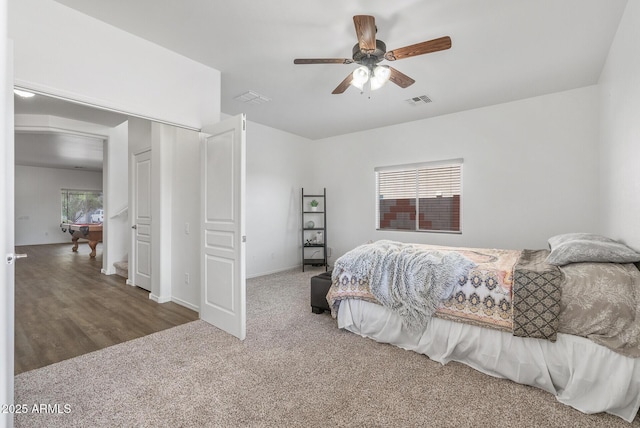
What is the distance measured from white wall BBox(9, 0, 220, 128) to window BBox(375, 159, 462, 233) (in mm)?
3336

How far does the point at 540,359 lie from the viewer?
6.52ft

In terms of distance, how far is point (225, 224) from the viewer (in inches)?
113

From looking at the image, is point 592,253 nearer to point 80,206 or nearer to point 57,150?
point 57,150

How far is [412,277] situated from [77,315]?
11.8 ft

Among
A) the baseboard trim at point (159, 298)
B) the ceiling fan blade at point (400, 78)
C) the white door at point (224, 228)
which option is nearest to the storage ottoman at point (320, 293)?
the white door at point (224, 228)

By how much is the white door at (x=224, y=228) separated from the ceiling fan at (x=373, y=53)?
1.02 m

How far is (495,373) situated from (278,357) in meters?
1.65

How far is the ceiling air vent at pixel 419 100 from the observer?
13.0 feet

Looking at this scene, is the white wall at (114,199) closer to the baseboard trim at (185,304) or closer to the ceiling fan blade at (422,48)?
the baseboard trim at (185,304)

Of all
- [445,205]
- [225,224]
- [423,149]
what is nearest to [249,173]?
[225,224]

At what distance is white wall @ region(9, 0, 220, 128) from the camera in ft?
6.75

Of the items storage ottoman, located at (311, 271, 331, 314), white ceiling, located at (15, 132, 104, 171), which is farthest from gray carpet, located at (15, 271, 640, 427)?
white ceiling, located at (15, 132, 104, 171)

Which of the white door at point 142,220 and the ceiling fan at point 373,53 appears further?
the white door at point 142,220

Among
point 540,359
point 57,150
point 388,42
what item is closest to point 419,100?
point 388,42
